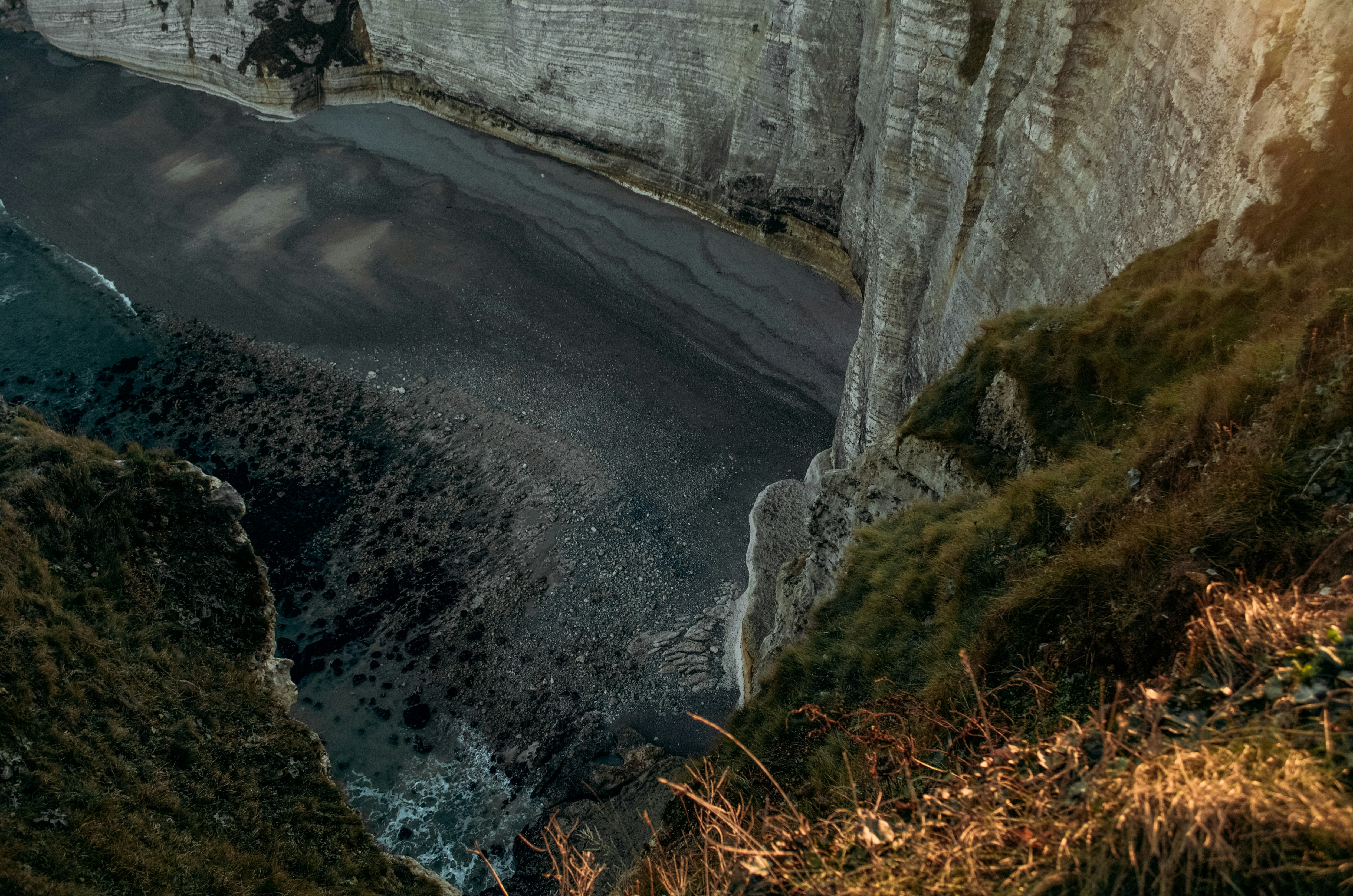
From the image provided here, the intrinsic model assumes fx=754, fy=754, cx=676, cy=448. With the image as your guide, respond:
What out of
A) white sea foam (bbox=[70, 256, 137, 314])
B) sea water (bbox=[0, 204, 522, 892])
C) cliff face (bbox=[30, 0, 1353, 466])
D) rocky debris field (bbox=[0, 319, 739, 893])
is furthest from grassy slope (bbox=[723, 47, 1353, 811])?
white sea foam (bbox=[70, 256, 137, 314])

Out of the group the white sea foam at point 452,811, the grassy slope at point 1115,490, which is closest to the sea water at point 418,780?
the white sea foam at point 452,811

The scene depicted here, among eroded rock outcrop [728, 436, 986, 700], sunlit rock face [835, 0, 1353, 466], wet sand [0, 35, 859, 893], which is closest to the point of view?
sunlit rock face [835, 0, 1353, 466]

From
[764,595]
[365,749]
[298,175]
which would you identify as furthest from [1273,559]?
[298,175]

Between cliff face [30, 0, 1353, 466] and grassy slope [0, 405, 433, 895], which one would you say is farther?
cliff face [30, 0, 1353, 466]

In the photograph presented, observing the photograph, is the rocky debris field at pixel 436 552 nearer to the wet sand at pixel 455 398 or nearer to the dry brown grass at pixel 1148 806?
the wet sand at pixel 455 398

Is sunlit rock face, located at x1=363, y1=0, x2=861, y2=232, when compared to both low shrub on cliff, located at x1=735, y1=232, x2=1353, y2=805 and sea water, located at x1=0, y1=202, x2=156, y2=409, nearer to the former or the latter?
sea water, located at x1=0, y1=202, x2=156, y2=409

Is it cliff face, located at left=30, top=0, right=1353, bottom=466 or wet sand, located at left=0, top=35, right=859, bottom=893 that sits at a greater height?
cliff face, located at left=30, top=0, right=1353, bottom=466

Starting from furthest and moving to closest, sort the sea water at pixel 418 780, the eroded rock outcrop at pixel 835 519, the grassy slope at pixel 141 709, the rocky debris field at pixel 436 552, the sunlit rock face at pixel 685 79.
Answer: the sunlit rock face at pixel 685 79
the rocky debris field at pixel 436 552
the sea water at pixel 418 780
the eroded rock outcrop at pixel 835 519
the grassy slope at pixel 141 709

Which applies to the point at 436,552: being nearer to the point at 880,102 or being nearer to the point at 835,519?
the point at 835,519
